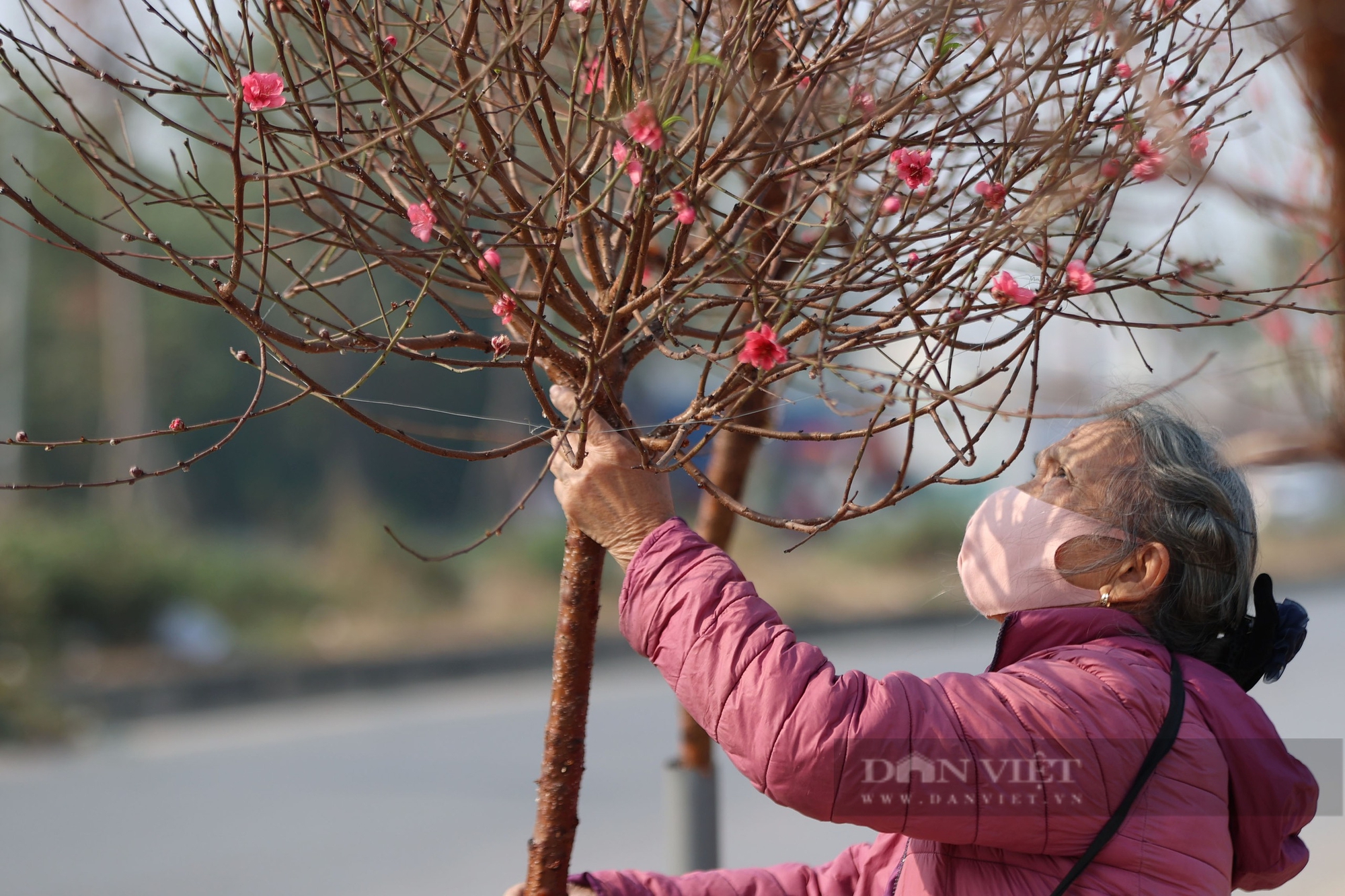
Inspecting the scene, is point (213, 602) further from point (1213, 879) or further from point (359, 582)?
point (1213, 879)

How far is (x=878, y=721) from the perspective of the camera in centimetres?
120

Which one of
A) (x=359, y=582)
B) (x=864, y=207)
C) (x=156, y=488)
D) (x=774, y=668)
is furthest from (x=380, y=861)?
(x=156, y=488)

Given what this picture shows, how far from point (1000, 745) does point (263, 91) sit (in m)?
1.08

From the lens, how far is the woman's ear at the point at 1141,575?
4.55ft

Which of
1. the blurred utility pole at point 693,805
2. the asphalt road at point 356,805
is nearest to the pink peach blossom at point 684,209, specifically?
the blurred utility pole at point 693,805

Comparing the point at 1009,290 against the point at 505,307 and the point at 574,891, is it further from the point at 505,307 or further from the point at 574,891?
the point at 574,891

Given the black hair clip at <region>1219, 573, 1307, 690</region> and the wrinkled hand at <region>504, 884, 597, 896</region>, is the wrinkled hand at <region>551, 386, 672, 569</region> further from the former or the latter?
the black hair clip at <region>1219, 573, 1307, 690</region>

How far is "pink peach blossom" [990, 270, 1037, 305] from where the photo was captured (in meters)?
1.37

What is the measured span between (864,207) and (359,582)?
10.0 metres

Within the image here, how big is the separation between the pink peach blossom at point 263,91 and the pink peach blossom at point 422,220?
0.64 feet

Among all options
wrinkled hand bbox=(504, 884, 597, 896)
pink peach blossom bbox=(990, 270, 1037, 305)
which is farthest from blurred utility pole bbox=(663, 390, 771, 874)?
pink peach blossom bbox=(990, 270, 1037, 305)

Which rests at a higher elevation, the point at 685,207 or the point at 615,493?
the point at 685,207

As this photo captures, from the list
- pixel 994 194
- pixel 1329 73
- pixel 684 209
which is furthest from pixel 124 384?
pixel 1329 73

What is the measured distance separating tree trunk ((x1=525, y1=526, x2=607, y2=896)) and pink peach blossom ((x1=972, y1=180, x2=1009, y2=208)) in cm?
68
